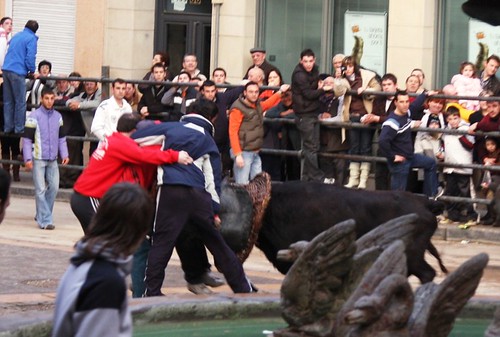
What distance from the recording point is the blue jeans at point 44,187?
17047 millimetres

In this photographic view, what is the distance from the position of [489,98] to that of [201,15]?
8.90 meters

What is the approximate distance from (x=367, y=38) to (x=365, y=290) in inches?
573

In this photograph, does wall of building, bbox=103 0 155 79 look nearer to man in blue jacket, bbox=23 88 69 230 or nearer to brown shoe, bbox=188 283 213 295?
man in blue jacket, bbox=23 88 69 230

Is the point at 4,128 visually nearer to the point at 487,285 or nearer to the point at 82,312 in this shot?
the point at 487,285

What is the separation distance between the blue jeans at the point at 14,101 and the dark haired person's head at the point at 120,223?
1539cm

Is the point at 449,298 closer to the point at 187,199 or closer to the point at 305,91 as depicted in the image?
the point at 187,199

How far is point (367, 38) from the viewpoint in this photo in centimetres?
2202

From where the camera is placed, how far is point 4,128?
68.1ft

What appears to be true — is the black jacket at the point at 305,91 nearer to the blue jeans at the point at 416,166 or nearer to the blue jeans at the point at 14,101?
the blue jeans at the point at 416,166

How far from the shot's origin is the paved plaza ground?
1098 cm

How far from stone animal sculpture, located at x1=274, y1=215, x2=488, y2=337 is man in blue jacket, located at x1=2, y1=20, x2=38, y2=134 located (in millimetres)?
12420

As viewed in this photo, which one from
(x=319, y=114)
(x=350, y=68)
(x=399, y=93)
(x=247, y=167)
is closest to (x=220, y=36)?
(x=350, y=68)

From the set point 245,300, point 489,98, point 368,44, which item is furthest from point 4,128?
point 245,300

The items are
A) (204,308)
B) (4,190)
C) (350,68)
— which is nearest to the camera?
(4,190)
